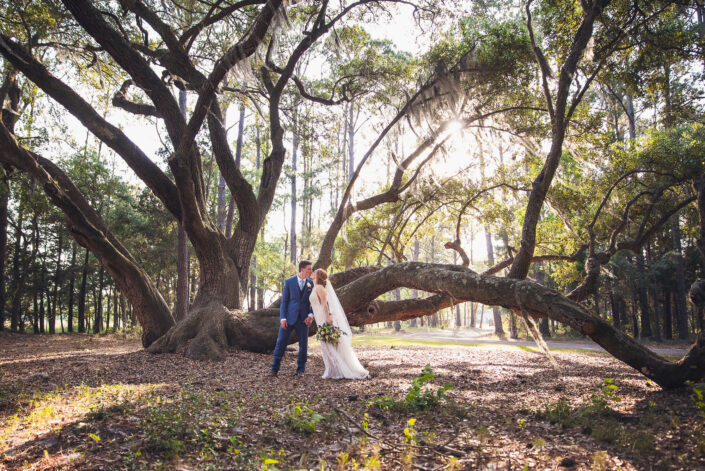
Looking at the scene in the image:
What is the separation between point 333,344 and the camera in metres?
6.15

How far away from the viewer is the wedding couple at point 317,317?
242 inches

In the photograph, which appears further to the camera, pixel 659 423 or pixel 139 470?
pixel 659 423

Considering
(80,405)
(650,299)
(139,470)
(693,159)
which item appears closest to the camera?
(139,470)

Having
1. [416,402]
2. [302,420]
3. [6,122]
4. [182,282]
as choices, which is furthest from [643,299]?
[6,122]

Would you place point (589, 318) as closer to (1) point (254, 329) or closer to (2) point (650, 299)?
(1) point (254, 329)

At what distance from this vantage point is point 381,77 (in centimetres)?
1051

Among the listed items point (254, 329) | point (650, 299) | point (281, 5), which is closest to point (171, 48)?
point (281, 5)

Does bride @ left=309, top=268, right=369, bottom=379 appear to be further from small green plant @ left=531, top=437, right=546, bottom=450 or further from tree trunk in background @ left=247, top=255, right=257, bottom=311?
tree trunk in background @ left=247, top=255, right=257, bottom=311

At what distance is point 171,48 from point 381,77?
5.14 metres

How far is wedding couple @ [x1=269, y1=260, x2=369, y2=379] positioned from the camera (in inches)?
242

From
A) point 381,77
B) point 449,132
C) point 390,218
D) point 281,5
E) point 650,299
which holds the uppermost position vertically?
point 381,77

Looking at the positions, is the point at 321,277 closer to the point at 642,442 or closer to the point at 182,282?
the point at 642,442

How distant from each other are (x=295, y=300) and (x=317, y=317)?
0.46 meters

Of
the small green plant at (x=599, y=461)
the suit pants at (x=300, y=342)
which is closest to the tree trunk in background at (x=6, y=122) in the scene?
the suit pants at (x=300, y=342)
